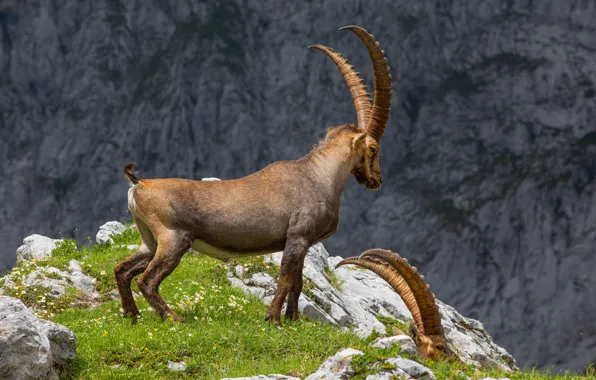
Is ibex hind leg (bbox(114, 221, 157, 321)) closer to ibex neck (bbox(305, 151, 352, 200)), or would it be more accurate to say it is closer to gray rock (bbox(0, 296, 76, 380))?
ibex neck (bbox(305, 151, 352, 200))

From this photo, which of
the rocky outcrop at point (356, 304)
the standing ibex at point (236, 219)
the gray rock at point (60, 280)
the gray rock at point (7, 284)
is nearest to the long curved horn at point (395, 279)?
the standing ibex at point (236, 219)

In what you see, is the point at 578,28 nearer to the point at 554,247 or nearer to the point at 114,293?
the point at 554,247

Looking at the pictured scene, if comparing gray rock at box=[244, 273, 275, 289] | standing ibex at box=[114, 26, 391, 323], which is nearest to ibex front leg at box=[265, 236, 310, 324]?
standing ibex at box=[114, 26, 391, 323]

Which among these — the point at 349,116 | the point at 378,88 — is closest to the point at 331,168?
the point at 378,88

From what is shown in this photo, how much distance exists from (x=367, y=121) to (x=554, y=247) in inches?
1445

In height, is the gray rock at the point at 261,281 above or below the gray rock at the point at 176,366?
above

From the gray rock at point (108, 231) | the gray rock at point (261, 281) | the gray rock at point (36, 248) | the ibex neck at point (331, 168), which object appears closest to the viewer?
the ibex neck at point (331, 168)

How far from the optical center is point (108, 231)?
21.8 m

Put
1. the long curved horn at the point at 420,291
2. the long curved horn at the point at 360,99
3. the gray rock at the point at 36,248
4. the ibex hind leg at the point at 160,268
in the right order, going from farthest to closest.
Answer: the gray rock at the point at 36,248
the long curved horn at the point at 360,99
the ibex hind leg at the point at 160,268
the long curved horn at the point at 420,291

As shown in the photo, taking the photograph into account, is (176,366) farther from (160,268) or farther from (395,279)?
(395,279)

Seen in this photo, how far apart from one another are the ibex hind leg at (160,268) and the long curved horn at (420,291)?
2.88 metres

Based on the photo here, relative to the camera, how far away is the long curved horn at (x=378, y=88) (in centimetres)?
1648

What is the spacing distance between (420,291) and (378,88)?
4126 millimetres

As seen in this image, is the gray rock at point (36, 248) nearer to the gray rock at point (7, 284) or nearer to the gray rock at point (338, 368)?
the gray rock at point (7, 284)
